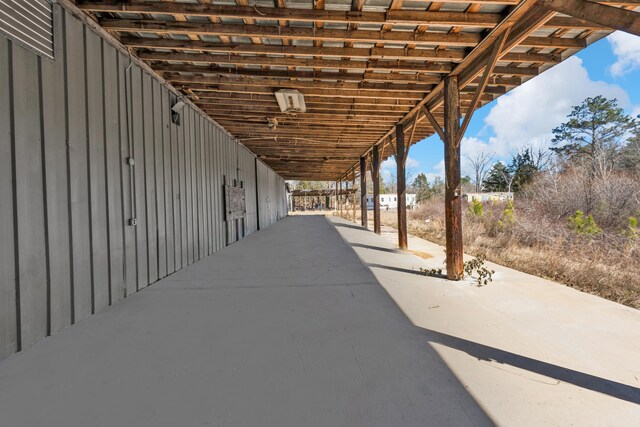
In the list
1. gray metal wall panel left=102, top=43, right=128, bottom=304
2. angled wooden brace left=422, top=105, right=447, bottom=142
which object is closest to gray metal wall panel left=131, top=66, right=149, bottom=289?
gray metal wall panel left=102, top=43, right=128, bottom=304

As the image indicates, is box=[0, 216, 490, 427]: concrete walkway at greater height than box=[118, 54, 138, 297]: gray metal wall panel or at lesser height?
lesser

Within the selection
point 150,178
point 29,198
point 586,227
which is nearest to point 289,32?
point 150,178

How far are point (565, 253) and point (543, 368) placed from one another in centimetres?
562

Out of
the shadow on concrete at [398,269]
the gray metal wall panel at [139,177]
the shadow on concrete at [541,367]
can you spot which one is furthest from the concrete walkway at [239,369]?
the shadow on concrete at [398,269]

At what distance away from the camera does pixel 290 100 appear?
18.8ft

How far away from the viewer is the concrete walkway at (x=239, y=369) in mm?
1689

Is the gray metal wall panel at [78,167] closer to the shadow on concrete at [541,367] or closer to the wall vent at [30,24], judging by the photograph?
the wall vent at [30,24]

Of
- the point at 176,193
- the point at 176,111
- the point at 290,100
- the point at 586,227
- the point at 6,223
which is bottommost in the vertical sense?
the point at 586,227

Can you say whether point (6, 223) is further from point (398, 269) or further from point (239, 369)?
point (398, 269)

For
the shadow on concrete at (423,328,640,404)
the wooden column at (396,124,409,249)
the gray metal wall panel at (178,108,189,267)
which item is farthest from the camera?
the wooden column at (396,124,409,249)

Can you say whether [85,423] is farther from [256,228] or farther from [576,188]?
[576,188]

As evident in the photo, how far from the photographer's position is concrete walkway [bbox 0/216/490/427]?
169 centimetres

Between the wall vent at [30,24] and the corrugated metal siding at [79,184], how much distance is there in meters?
0.09

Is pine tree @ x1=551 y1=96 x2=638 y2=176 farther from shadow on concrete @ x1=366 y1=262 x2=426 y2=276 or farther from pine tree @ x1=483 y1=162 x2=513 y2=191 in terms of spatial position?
shadow on concrete @ x1=366 y1=262 x2=426 y2=276
